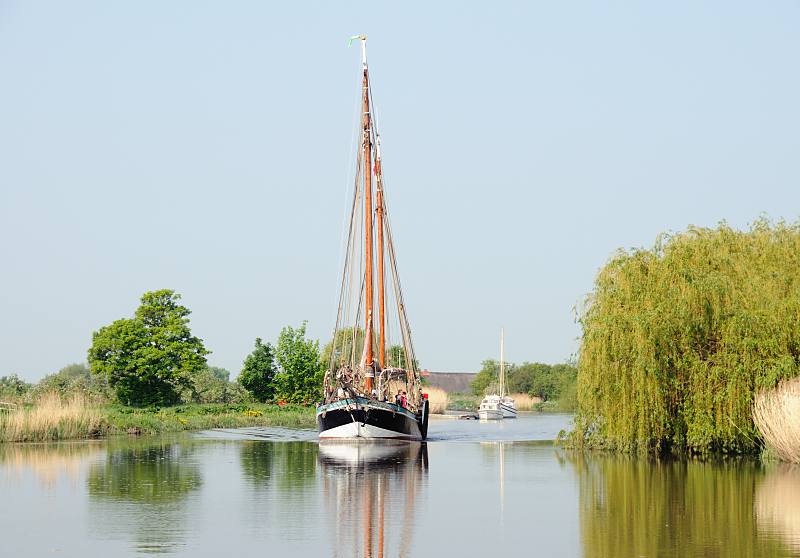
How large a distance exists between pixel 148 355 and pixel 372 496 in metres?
50.4

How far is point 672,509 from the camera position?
2211cm

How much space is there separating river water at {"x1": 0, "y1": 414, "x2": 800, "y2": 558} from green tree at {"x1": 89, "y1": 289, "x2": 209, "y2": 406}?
34362mm

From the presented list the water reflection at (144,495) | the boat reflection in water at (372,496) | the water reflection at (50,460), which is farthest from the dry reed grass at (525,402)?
the water reflection at (144,495)

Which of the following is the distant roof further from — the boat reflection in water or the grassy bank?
the boat reflection in water

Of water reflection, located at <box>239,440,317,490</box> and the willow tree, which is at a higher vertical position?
the willow tree

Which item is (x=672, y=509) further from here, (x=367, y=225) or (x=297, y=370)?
(x=297, y=370)

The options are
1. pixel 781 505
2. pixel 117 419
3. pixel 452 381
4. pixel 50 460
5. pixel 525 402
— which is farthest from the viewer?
pixel 452 381

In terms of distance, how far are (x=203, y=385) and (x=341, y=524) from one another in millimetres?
69372

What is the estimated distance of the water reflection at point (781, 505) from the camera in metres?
18.9

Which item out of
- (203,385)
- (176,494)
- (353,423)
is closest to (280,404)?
(203,385)

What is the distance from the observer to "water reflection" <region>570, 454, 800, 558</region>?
57.2 ft

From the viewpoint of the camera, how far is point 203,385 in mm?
88125

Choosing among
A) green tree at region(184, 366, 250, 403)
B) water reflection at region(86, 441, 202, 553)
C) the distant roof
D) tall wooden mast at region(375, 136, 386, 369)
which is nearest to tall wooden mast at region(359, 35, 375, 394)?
tall wooden mast at region(375, 136, 386, 369)

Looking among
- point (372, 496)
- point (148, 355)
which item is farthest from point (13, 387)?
point (372, 496)
